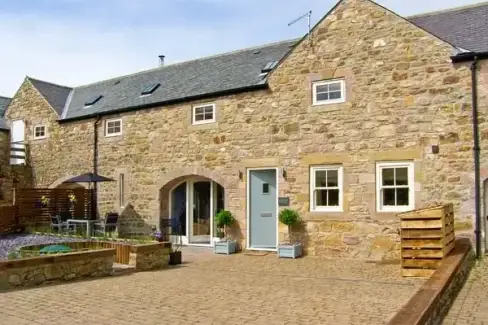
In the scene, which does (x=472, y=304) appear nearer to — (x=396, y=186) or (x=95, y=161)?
(x=396, y=186)

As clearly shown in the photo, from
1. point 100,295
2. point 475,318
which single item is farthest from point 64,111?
point 475,318

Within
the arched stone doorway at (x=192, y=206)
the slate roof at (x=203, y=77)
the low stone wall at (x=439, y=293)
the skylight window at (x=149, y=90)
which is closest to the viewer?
the low stone wall at (x=439, y=293)

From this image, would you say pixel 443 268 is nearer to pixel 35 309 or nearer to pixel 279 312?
pixel 279 312

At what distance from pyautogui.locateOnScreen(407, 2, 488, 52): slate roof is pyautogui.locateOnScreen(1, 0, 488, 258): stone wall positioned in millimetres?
703

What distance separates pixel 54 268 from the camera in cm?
895

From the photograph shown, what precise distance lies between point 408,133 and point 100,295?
793 centimetres

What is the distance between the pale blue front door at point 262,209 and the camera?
13.6 metres

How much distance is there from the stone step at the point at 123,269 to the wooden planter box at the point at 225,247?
3374mm

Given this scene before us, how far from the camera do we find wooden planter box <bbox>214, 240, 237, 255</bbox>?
1358 cm

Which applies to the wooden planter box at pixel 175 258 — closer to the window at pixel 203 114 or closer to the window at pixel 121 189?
the window at pixel 203 114

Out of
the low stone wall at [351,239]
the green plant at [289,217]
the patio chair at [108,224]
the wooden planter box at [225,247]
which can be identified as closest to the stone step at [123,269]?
the wooden planter box at [225,247]

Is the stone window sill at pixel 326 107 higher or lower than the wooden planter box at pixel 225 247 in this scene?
higher

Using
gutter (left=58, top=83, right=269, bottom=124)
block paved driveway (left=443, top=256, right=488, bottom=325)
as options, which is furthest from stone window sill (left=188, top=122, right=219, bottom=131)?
block paved driveway (left=443, top=256, right=488, bottom=325)

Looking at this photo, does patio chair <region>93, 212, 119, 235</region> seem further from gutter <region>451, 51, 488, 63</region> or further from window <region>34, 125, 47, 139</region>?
gutter <region>451, 51, 488, 63</region>
